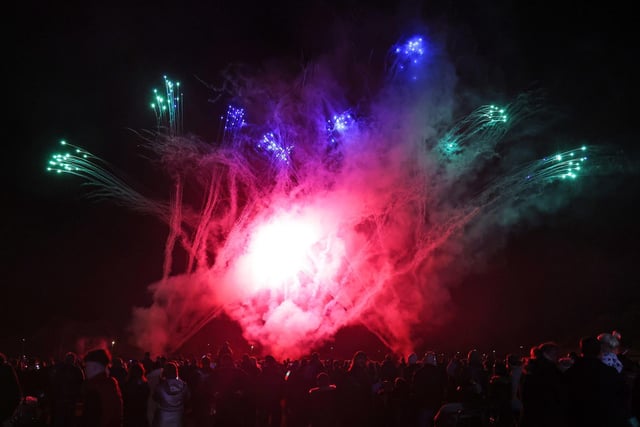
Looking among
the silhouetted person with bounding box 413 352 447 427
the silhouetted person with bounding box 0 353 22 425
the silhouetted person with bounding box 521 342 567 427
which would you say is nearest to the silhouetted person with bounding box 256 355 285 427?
the silhouetted person with bounding box 413 352 447 427

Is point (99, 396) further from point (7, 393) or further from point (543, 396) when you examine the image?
point (543, 396)

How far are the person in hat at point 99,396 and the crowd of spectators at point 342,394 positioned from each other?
1 cm

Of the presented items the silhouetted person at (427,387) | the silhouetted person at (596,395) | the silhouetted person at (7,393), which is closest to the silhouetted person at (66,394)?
the silhouetted person at (7,393)

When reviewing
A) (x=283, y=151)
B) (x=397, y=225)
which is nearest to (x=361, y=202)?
(x=397, y=225)

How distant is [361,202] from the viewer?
24.5 m

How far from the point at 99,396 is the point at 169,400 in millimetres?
1213

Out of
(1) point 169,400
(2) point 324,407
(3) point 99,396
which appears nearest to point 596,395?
(2) point 324,407

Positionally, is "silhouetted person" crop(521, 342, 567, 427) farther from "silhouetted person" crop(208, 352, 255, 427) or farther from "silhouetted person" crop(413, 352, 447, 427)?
"silhouetted person" crop(208, 352, 255, 427)

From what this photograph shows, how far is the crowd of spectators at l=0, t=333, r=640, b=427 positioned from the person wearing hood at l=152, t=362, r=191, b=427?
0.04 ft

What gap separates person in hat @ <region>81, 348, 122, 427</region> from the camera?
246 inches

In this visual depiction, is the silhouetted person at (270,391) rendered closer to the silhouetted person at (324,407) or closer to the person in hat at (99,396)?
the silhouetted person at (324,407)

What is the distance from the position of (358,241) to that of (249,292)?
Result: 6584 millimetres

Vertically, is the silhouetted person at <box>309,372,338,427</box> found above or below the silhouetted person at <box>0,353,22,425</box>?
below

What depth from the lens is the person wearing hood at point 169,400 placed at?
24.1 ft
